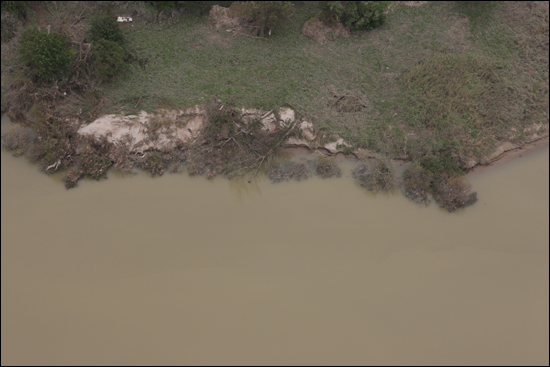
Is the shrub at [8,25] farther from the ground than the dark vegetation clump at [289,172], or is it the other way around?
the shrub at [8,25]

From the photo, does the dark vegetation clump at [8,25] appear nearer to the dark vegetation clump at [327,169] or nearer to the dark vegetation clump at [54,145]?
the dark vegetation clump at [54,145]

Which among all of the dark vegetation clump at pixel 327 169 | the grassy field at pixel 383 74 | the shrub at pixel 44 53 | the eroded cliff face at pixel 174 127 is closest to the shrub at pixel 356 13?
the grassy field at pixel 383 74

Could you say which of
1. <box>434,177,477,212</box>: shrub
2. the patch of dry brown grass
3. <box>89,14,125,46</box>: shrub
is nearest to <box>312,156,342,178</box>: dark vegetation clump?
<box>434,177,477,212</box>: shrub

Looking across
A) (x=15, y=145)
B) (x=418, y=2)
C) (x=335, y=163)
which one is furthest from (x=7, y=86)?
(x=418, y=2)

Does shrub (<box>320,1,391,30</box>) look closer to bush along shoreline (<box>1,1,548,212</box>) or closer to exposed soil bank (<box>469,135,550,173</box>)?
bush along shoreline (<box>1,1,548,212</box>)

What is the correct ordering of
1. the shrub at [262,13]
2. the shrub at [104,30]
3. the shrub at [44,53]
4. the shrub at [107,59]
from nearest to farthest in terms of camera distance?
1. the shrub at [44,53]
2. the shrub at [107,59]
3. the shrub at [104,30]
4. the shrub at [262,13]

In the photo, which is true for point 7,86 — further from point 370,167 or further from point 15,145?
point 370,167
